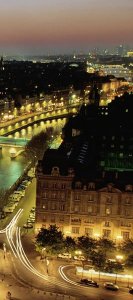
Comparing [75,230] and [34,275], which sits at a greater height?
[75,230]

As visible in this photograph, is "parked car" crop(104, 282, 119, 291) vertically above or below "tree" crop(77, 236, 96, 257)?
below

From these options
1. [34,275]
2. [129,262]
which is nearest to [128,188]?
[129,262]

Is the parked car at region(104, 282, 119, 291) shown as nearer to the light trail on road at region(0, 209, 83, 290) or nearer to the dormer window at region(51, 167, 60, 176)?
the light trail on road at region(0, 209, 83, 290)

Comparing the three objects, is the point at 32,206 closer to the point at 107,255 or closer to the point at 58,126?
the point at 107,255

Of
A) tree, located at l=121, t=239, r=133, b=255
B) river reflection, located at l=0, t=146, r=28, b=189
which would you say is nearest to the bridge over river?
river reflection, located at l=0, t=146, r=28, b=189

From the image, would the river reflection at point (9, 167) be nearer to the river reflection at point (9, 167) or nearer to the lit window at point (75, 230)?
the river reflection at point (9, 167)

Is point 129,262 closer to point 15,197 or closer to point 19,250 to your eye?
point 19,250
